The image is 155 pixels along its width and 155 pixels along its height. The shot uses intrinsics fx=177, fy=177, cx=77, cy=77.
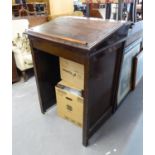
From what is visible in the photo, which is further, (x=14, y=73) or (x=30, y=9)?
(x=30, y=9)

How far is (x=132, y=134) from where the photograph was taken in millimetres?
1804

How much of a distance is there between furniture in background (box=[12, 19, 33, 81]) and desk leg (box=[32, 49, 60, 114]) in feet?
2.68

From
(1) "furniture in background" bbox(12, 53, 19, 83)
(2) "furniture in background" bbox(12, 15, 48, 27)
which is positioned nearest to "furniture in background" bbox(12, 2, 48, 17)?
(2) "furniture in background" bbox(12, 15, 48, 27)

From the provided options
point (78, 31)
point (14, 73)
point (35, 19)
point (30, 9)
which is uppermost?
point (30, 9)

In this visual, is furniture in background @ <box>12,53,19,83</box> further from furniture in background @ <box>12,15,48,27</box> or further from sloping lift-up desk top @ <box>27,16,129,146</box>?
furniture in background @ <box>12,15,48,27</box>

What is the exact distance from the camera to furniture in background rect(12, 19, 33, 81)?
267 cm

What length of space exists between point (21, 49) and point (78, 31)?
1.56 m

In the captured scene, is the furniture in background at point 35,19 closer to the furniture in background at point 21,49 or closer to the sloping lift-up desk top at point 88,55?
the furniture in background at point 21,49

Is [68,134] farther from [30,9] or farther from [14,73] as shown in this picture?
[30,9]

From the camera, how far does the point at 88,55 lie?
126 centimetres

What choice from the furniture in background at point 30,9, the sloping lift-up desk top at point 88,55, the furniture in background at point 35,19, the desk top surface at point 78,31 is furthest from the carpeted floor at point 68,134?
the furniture in background at point 30,9

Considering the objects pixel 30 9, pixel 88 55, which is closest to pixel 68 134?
pixel 88 55
